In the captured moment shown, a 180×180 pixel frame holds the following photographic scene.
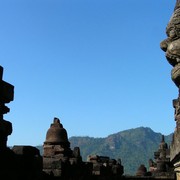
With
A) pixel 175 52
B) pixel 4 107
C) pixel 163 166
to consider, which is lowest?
pixel 163 166

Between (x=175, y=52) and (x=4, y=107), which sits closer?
(x=175, y=52)

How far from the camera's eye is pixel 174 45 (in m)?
4.22

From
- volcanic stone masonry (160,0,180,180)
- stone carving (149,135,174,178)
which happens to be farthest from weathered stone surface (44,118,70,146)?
volcanic stone masonry (160,0,180,180)

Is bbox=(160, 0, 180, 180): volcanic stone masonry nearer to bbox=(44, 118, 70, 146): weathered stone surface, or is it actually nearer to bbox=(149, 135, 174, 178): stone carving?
bbox=(44, 118, 70, 146): weathered stone surface

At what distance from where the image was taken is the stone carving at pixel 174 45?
4.20 m

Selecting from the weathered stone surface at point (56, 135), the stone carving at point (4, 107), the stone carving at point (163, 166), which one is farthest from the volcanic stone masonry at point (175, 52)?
the stone carving at point (163, 166)

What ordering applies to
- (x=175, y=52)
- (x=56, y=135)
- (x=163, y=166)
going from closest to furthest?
(x=175, y=52) < (x=56, y=135) < (x=163, y=166)

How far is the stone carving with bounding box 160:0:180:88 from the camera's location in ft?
13.8

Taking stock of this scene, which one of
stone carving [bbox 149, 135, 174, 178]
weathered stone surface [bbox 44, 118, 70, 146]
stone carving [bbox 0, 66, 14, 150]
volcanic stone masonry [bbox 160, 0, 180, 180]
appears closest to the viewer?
volcanic stone masonry [bbox 160, 0, 180, 180]

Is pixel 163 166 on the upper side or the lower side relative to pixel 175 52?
lower

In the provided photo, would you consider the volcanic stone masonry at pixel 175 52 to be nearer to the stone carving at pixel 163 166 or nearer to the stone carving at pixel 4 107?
the stone carving at pixel 4 107

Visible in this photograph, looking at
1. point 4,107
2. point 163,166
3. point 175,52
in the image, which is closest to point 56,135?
point 163,166

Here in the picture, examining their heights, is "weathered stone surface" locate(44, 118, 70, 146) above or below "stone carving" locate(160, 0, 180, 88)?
above

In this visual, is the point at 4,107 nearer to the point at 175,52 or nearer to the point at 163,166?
the point at 175,52
